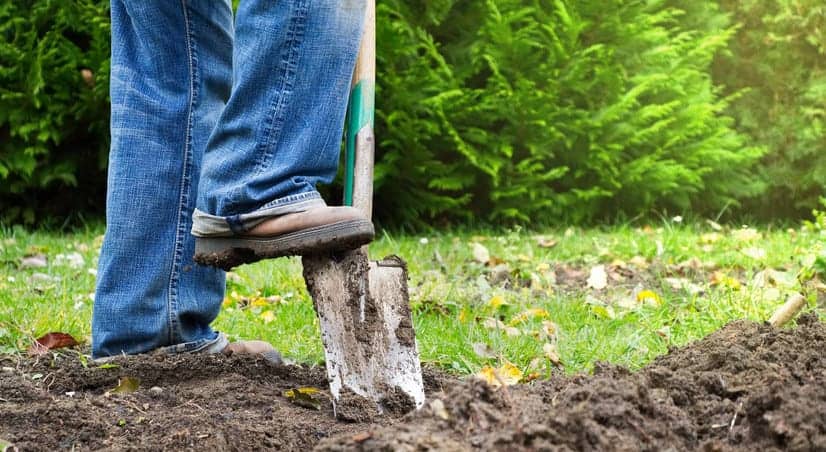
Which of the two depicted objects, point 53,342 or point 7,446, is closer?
point 7,446

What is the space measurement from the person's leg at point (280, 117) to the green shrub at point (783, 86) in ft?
15.2

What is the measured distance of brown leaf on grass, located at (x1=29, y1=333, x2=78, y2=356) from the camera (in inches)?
96.8

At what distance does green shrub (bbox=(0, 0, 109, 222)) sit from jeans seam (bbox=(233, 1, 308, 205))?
3678 mm

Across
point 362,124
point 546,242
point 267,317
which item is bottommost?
point 546,242

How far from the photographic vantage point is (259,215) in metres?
1.80

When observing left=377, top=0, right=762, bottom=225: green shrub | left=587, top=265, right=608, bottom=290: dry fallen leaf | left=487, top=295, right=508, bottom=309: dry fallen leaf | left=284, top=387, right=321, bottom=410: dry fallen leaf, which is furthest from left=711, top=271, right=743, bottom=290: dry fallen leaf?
left=377, top=0, right=762, bottom=225: green shrub

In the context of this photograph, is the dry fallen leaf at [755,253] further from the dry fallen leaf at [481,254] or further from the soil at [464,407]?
the soil at [464,407]

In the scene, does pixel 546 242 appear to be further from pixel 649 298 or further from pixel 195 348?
pixel 195 348

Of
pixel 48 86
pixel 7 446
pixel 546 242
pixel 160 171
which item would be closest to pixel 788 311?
pixel 160 171

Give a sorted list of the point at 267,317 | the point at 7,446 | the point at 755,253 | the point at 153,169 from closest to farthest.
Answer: the point at 7,446
the point at 153,169
the point at 267,317
the point at 755,253

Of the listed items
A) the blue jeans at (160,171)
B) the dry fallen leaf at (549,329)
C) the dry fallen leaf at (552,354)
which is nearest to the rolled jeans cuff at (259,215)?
the blue jeans at (160,171)

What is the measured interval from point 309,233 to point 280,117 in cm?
26

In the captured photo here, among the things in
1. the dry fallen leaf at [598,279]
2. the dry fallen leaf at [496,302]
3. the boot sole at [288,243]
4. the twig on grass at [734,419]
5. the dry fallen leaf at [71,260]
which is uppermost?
the boot sole at [288,243]

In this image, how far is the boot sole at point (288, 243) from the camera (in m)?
1.79
